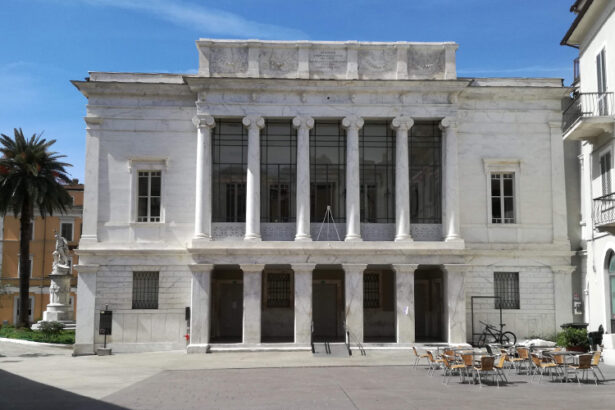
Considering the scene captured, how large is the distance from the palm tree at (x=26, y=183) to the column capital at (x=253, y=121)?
669 inches

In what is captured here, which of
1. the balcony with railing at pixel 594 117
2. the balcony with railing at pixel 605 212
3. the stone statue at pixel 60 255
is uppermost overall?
the balcony with railing at pixel 594 117

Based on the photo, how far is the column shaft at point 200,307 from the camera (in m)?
28.1

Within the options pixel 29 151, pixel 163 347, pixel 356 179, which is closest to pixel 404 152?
pixel 356 179

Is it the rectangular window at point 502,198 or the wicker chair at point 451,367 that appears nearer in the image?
the wicker chair at point 451,367

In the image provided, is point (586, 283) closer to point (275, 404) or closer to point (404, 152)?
point (404, 152)

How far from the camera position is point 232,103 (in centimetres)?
2919

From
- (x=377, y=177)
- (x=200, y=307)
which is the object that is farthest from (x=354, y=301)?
(x=377, y=177)

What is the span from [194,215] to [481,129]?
43.6 ft

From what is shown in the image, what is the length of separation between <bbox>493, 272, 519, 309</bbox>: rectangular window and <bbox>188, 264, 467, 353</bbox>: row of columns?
2172 mm

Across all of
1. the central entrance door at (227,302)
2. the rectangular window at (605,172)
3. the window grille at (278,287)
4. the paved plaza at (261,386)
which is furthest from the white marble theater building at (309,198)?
the rectangular window at (605,172)

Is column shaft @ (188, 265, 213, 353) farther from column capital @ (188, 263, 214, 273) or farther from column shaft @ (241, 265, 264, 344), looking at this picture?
column shaft @ (241, 265, 264, 344)

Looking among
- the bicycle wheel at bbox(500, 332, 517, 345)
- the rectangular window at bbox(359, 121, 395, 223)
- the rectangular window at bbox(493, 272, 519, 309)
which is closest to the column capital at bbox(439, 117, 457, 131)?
the rectangular window at bbox(359, 121, 395, 223)

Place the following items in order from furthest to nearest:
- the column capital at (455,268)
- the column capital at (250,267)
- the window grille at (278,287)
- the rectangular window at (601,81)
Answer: the window grille at (278,287) → the column capital at (455,268) → the column capital at (250,267) → the rectangular window at (601,81)

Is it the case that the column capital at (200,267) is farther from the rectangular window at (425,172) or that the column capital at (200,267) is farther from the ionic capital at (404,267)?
the rectangular window at (425,172)
